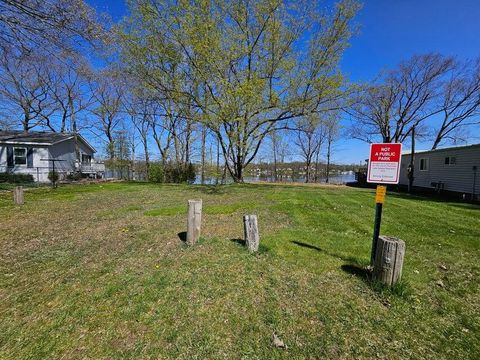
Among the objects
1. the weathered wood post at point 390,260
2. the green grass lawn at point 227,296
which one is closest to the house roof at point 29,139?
the green grass lawn at point 227,296

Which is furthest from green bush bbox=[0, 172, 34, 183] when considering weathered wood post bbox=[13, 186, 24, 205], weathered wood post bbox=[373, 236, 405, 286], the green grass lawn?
weathered wood post bbox=[373, 236, 405, 286]

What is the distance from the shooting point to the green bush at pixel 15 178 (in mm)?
16969

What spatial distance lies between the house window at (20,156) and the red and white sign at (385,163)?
79.0 feet

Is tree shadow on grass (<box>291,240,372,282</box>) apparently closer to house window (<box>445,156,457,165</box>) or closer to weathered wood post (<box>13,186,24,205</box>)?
weathered wood post (<box>13,186,24,205</box>)

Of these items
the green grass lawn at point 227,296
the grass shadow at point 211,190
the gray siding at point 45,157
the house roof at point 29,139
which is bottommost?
the green grass lawn at point 227,296

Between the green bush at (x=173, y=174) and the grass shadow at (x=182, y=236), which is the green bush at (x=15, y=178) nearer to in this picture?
the green bush at (x=173, y=174)

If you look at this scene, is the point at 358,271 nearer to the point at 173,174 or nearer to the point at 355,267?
the point at 355,267

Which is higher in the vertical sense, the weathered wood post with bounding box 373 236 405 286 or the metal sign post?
the metal sign post

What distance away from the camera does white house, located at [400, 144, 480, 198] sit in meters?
14.4

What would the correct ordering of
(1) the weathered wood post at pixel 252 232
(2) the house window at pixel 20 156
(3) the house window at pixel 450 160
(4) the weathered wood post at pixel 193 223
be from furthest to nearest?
1. (2) the house window at pixel 20 156
2. (3) the house window at pixel 450 160
3. (4) the weathered wood post at pixel 193 223
4. (1) the weathered wood post at pixel 252 232

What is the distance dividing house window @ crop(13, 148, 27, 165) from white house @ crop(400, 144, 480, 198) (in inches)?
1197

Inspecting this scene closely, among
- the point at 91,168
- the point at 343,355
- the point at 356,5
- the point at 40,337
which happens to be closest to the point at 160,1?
the point at 356,5

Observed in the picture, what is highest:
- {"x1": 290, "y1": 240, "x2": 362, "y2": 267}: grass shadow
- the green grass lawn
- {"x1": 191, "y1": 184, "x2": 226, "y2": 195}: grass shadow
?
{"x1": 191, "y1": 184, "x2": 226, "y2": 195}: grass shadow

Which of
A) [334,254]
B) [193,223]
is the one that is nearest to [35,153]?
[193,223]
